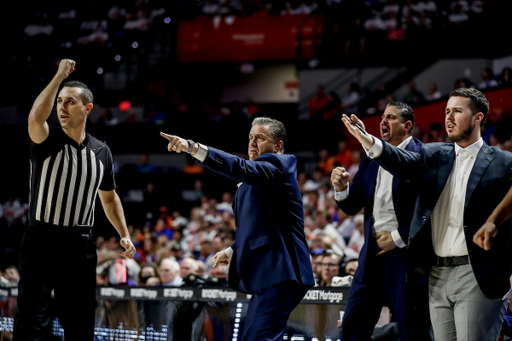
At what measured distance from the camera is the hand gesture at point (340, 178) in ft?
13.5

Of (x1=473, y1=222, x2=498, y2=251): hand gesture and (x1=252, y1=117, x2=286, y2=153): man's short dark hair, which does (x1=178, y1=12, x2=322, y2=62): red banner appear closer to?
(x1=252, y1=117, x2=286, y2=153): man's short dark hair

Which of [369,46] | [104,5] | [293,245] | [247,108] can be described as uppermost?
[104,5]

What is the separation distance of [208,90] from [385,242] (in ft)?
48.3

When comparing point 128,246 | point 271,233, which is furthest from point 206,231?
point 271,233

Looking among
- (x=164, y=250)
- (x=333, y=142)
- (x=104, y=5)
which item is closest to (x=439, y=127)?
(x=333, y=142)

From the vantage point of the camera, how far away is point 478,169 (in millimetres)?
3207

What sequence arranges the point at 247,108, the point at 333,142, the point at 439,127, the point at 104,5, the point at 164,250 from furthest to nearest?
the point at 104,5
the point at 247,108
the point at 333,142
the point at 439,127
the point at 164,250

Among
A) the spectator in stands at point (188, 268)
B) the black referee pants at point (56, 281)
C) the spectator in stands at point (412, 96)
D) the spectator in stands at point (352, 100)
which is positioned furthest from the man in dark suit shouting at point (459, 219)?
the spectator in stands at point (352, 100)

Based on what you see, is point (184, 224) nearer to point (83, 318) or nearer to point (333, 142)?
point (333, 142)

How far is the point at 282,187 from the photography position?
374 centimetres

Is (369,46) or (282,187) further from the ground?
(369,46)

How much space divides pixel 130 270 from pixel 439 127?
227 inches

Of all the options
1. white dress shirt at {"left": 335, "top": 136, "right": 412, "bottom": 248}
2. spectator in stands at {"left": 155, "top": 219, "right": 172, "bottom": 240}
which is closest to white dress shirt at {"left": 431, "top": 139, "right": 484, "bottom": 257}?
white dress shirt at {"left": 335, "top": 136, "right": 412, "bottom": 248}

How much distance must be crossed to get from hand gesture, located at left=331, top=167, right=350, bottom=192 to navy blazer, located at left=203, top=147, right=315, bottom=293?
0.43 meters
